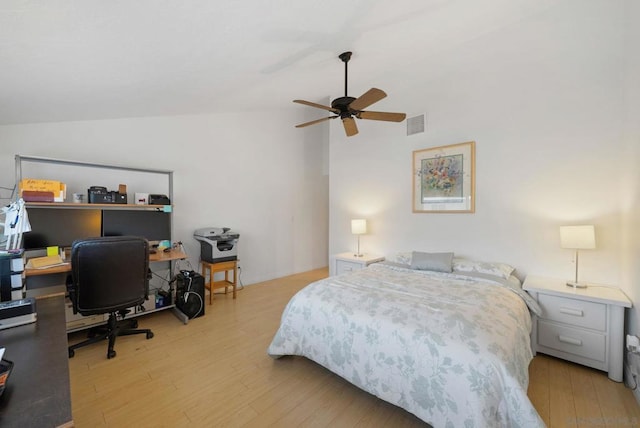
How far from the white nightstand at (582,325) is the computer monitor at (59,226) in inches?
172

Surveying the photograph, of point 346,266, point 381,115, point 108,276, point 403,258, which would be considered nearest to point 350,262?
point 346,266

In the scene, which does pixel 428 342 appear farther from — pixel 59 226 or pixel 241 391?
pixel 59 226

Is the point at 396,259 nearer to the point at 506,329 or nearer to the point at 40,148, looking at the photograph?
the point at 506,329

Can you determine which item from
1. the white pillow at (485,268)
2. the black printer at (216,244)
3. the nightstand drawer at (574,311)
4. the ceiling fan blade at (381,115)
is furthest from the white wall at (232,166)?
the nightstand drawer at (574,311)

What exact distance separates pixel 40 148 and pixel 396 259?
4080 millimetres

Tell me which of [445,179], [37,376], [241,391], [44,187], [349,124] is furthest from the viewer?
[445,179]

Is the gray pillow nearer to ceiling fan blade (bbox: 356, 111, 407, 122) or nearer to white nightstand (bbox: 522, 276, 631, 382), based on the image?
white nightstand (bbox: 522, 276, 631, 382)

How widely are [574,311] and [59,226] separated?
4.75m

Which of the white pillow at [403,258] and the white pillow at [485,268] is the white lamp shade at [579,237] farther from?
the white pillow at [403,258]

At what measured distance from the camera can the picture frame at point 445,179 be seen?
3.12m

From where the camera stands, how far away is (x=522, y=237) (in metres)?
2.80

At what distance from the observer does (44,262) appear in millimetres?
2342

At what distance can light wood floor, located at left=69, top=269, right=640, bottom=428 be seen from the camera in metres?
1.64

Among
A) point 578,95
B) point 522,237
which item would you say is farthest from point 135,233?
point 578,95
